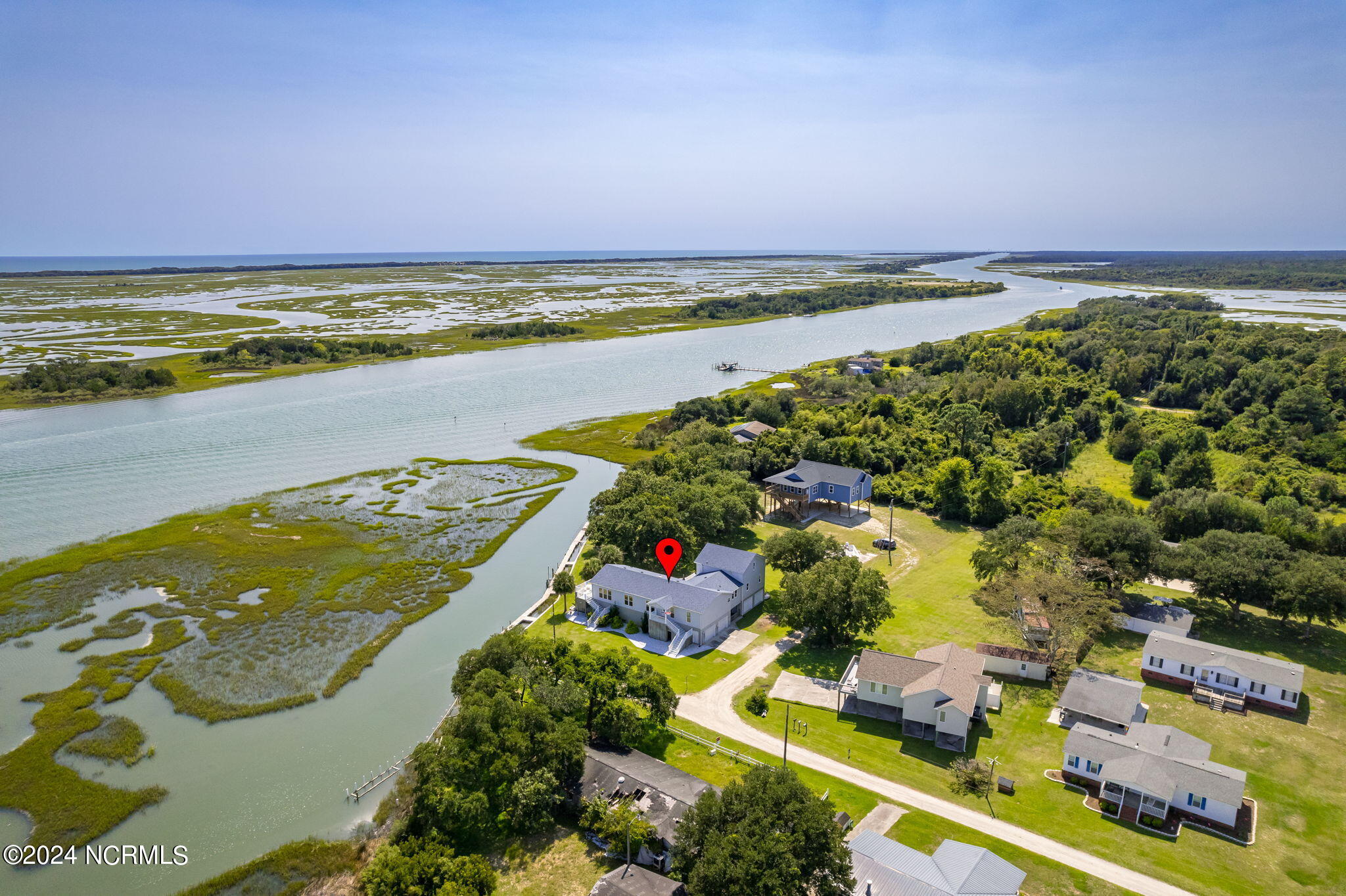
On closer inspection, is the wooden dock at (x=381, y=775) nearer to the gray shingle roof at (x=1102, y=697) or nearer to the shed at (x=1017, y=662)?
the shed at (x=1017, y=662)

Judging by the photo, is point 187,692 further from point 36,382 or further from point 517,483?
point 36,382

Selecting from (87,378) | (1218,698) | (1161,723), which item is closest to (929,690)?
(1161,723)

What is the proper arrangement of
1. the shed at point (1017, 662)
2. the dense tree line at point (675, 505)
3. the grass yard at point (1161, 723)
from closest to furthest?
1. the grass yard at point (1161, 723)
2. the shed at point (1017, 662)
3. the dense tree line at point (675, 505)

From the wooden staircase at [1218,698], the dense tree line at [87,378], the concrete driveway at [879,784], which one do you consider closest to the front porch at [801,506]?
the concrete driveway at [879,784]

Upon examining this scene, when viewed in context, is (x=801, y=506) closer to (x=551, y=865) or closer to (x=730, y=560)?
(x=730, y=560)

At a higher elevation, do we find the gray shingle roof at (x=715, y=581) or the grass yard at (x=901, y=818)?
the gray shingle roof at (x=715, y=581)

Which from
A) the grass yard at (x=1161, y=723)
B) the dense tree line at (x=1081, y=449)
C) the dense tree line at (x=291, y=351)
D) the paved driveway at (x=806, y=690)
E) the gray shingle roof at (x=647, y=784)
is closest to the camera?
the grass yard at (x=1161, y=723)

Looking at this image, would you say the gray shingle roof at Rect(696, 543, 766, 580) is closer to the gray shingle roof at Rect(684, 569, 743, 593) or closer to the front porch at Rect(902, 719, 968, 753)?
the gray shingle roof at Rect(684, 569, 743, 593)

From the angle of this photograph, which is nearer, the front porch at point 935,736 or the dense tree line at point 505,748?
the dense tree line at point 505,748
